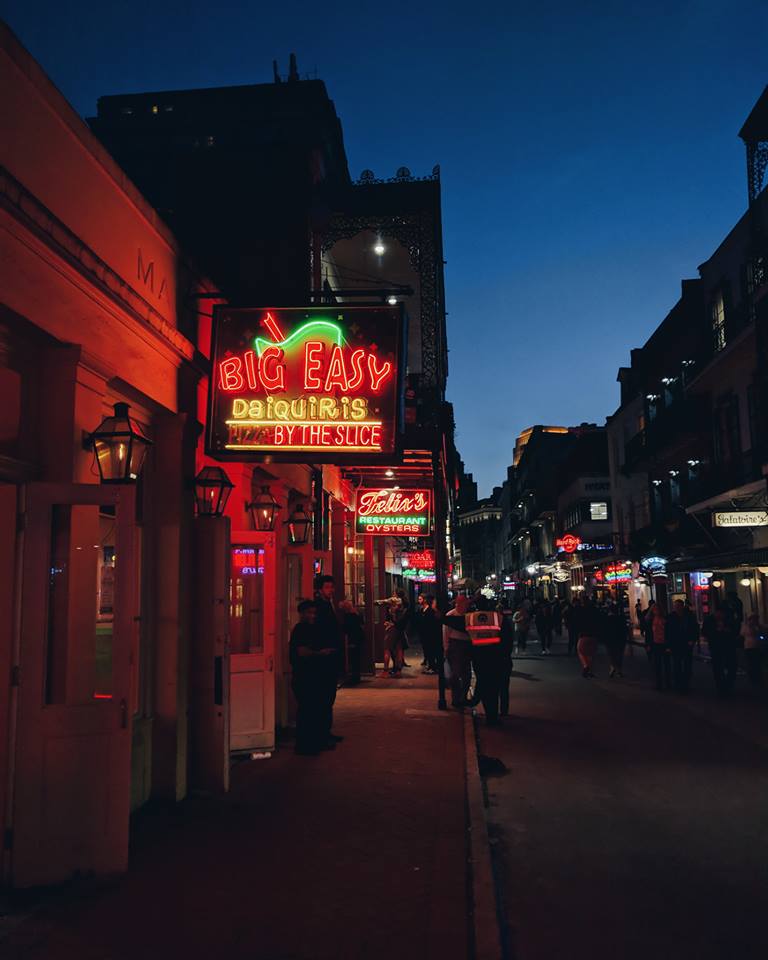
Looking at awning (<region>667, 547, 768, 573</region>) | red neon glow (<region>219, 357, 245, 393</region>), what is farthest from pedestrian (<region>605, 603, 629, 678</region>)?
red neon glow (<region>219, 357, 245, 393</region>)

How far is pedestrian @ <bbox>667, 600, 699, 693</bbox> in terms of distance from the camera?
15352 mm

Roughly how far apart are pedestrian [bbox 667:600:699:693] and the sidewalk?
860 cm

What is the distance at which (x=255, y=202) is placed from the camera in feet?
45.4

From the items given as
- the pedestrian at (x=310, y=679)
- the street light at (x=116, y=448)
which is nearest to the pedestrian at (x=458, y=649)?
the pedestrian at (x=310, y=679)

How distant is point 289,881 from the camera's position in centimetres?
522

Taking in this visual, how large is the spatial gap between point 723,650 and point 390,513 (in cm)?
777

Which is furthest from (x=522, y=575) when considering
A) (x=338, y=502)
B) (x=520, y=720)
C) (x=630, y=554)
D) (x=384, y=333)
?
(x=384, y=333)

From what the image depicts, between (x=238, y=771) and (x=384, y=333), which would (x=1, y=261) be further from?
(x=238, y=771)

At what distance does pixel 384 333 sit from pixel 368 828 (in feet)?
15.7

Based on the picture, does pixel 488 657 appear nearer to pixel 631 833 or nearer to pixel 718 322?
pixel 631 833

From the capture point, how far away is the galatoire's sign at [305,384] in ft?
26.1

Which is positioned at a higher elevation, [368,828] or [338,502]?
[338,502]

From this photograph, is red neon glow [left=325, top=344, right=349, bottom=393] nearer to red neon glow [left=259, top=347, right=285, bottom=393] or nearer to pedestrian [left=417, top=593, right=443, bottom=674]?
red neon glow [left=259, top=347, right=285, bottom=393]

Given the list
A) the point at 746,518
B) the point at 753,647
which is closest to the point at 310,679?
the point at 753,647
